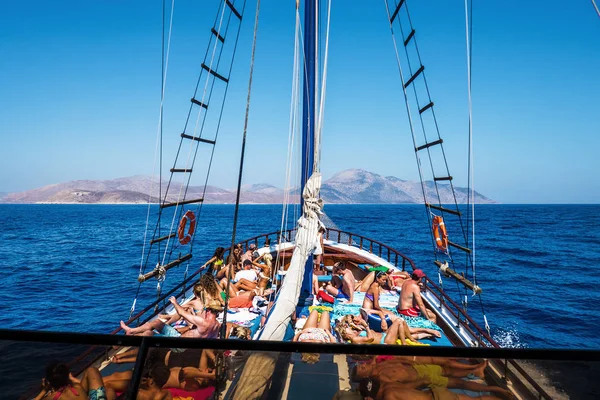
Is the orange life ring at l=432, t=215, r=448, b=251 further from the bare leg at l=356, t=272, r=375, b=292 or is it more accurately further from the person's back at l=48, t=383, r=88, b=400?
the person's back at l=48, t=383, r=88, b=400

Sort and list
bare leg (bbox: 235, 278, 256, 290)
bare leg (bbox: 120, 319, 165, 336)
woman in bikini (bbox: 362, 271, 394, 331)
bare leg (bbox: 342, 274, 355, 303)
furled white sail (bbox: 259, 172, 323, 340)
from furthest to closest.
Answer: bare leg (bbox: 235, 278, 256, 290), bare leg (bbox: 342, 274, 355, 303), woman in bikini (bbox: 362, 271, 394, 331), bare leg (bbox: 120, 319, 165, 336), furled white sail (bbox: 259, 172, 323, 340)

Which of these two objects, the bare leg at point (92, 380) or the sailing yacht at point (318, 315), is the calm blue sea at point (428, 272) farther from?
the bare leg at point (92, 380)

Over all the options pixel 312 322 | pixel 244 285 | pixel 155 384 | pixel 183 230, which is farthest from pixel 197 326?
pixel 155 384

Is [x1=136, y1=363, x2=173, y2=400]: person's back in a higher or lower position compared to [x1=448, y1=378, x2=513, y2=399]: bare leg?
lower

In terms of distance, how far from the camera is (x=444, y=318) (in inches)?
283

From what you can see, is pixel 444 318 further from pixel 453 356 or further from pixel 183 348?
pixel 183 348

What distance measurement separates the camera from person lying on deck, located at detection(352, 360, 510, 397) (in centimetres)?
162

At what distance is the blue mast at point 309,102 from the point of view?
8000 mm

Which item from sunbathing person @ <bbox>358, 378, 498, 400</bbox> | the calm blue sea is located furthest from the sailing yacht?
the calm blue sea

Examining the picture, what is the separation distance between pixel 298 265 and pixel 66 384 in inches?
192

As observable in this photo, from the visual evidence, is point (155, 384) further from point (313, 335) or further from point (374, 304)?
point (374, 304)

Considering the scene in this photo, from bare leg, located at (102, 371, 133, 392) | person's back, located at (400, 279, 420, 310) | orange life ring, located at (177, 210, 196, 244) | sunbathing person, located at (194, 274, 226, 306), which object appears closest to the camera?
bare leg, located at (102, 371, 133, 392)

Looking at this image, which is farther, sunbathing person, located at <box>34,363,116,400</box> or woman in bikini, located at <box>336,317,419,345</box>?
woman in bikini, located at <box>336,317,419,345</box>

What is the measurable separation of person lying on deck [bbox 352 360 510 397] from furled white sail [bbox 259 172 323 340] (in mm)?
3277
